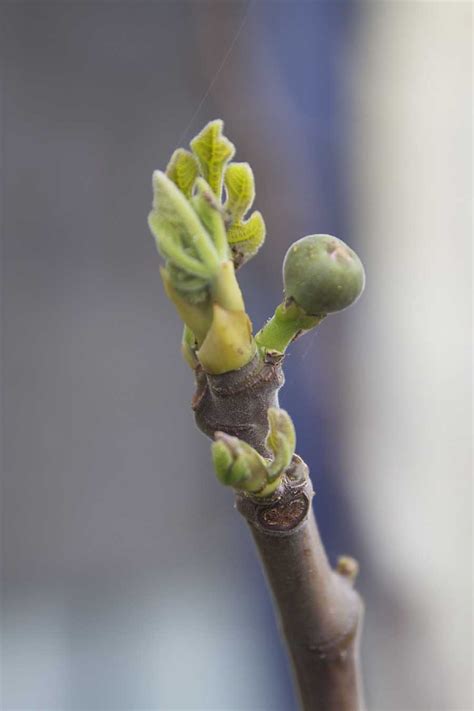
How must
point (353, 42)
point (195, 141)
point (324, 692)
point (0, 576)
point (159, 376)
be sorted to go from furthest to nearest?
1. point (353, 42)
2. point (159, 376)
3. point (0, 576)
4. point (324, 692)
5. point (195, 141)

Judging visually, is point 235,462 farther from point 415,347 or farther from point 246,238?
point 415,347

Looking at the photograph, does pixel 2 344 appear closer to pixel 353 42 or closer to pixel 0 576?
pixel 0 576

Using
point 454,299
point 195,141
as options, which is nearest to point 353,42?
point 454,299

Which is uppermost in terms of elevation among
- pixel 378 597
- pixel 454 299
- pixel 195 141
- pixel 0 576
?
pixel 195 141

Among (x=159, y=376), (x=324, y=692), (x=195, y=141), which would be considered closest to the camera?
(x=195, y=141)

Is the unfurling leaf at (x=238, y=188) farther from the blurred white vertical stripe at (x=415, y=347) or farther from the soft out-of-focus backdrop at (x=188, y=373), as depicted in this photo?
the blurred white vertical stripe at (x=415, y=347)
